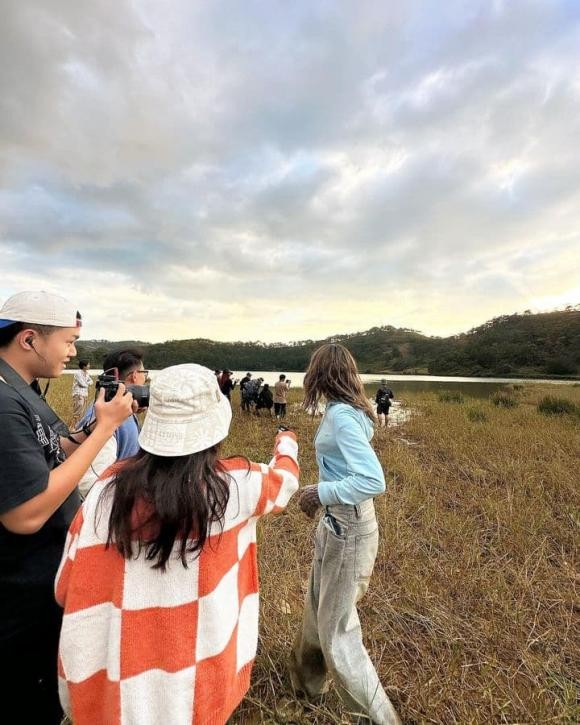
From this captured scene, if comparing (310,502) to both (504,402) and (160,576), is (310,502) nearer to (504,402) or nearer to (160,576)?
(160,576)

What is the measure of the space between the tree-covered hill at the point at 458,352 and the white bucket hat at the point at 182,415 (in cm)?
4675

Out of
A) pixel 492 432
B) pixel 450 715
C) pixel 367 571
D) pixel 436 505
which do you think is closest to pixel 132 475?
pixel 367 571

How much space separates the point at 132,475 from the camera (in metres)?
0.89

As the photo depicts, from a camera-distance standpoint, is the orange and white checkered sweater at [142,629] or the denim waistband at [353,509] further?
the denim waistband at [353,509]

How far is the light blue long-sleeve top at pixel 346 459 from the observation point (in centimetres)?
144

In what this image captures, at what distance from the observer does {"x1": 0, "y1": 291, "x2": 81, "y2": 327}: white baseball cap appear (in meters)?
1.11

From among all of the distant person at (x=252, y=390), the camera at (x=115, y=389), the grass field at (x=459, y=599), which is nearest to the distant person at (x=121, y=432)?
the camera at (x=115, y=389)

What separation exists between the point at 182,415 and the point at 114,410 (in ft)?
1.08

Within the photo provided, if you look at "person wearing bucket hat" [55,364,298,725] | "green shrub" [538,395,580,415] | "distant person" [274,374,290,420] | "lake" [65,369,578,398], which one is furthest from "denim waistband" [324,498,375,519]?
"lake" [65,369,578,398]

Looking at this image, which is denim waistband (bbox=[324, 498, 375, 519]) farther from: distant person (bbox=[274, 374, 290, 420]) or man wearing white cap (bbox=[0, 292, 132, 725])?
distant person (bbox=[274, 374, 290, 420])

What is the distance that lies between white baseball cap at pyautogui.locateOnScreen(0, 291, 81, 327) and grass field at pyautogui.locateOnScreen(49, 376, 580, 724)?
1924 millimetres

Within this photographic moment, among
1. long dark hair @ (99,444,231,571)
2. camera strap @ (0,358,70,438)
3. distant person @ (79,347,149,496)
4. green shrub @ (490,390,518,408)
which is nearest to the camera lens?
long dark hair @ (99,444,231,571)

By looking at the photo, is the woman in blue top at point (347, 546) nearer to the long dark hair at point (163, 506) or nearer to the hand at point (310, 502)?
the hand at point (310, 502)

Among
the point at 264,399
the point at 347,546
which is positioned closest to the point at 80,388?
the point at 264,399
